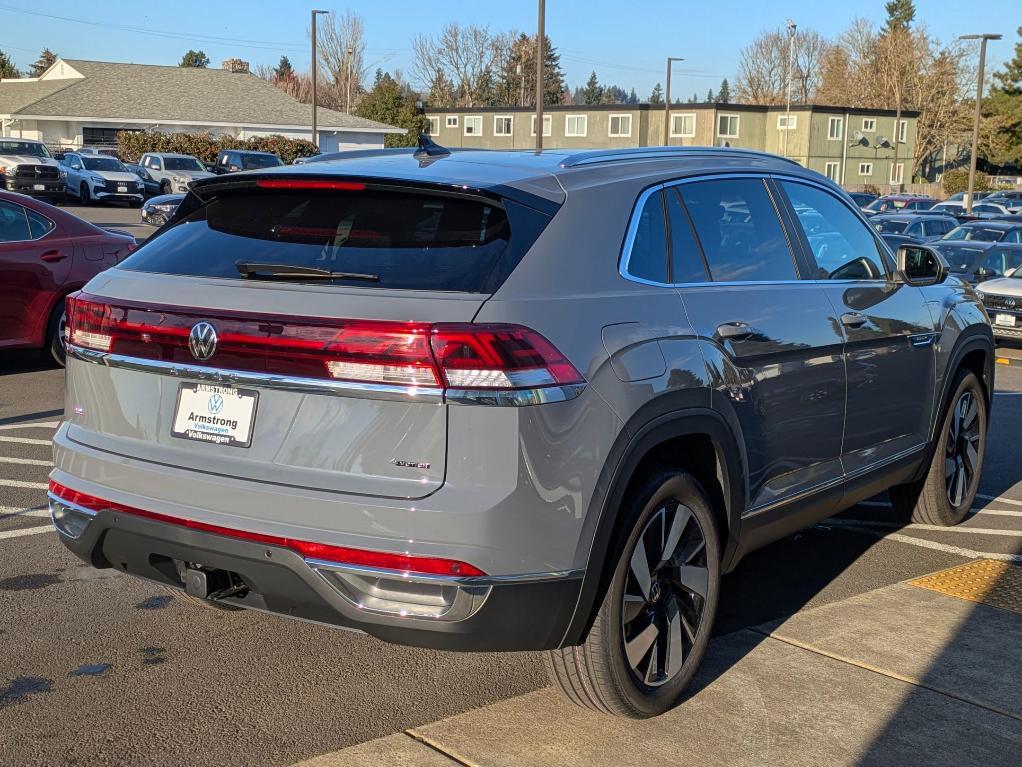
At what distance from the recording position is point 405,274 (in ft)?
11.6

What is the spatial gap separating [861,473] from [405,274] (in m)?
2.68

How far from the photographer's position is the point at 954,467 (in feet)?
21.8

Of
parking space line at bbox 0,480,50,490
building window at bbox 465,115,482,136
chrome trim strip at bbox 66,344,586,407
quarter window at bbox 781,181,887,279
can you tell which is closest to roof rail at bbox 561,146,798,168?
quarter window at bbox 781,181,887,279

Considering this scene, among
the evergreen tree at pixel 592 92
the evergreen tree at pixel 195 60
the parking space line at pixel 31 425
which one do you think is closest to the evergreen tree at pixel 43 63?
Answer: the evergreen tree at pixel 195 60

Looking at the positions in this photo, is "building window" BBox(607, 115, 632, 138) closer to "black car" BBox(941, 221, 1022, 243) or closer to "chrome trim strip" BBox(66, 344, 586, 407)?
"black car" BBox(941, 221, 1022, 243)

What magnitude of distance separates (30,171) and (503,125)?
145 feet

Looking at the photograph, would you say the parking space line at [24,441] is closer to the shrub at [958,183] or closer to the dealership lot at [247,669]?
the dealership lot at [247,669]

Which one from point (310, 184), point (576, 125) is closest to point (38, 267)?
point (310, 184)

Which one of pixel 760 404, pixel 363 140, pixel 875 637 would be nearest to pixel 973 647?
pixel 875 637

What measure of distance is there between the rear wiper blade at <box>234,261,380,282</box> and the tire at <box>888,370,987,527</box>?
3855mm

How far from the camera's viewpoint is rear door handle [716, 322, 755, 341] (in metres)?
4.26

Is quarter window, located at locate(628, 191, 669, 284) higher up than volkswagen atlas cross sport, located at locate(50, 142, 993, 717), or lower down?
higher up

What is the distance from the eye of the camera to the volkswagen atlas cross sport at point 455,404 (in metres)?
3.36

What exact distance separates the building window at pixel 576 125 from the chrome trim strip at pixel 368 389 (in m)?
75.3
